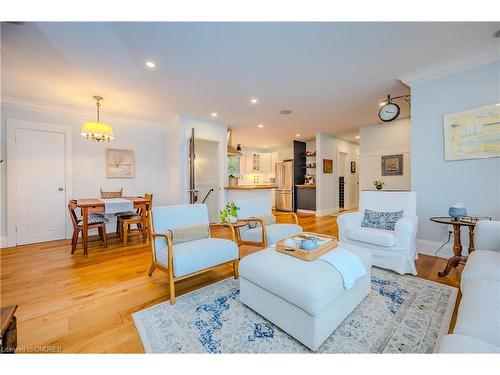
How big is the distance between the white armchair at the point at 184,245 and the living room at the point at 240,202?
0.06 ft

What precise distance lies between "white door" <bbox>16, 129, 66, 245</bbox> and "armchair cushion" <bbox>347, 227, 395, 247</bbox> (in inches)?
199

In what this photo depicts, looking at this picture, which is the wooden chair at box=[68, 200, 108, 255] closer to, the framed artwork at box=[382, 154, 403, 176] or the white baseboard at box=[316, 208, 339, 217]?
the white baseboard at box=[316, 208, 339, 217]

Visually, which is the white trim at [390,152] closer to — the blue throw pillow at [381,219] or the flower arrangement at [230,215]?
the blue throw pillow at [381,219]

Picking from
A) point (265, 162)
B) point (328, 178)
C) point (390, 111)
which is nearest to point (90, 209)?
point (390, 111)

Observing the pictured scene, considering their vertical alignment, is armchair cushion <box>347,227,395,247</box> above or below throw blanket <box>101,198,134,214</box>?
below

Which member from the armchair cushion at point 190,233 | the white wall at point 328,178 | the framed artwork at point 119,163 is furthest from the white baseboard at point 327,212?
the framed artwork at point 119,163

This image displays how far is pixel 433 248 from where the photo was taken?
10.0 ft

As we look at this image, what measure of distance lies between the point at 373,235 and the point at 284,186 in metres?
5.52

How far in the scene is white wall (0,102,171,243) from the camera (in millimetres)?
3777

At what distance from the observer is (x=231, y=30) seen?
202cm

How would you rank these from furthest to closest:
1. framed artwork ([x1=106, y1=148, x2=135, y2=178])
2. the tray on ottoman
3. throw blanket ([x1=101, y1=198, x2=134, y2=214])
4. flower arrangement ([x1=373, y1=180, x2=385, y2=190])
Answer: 1. flower arrangement ([x1=373, y1=180, x2=385, y2=190])
2. framed artwork ([x1=106, y1=148, x2=135, y2=178])
3. throw blanket ([x1=101, y1=198, x2=134, y2=214])
4. the tray on ottoman

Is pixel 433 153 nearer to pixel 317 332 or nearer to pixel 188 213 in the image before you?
pixel 317 332

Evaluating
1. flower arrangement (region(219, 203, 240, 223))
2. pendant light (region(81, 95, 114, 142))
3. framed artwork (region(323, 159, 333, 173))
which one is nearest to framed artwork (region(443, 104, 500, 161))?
flower arrangement (region(219, 203, 240, 223))

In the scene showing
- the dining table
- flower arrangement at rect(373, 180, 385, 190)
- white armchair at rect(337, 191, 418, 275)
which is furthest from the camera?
flower arrangement at rect(373, 180, 385, 190)
